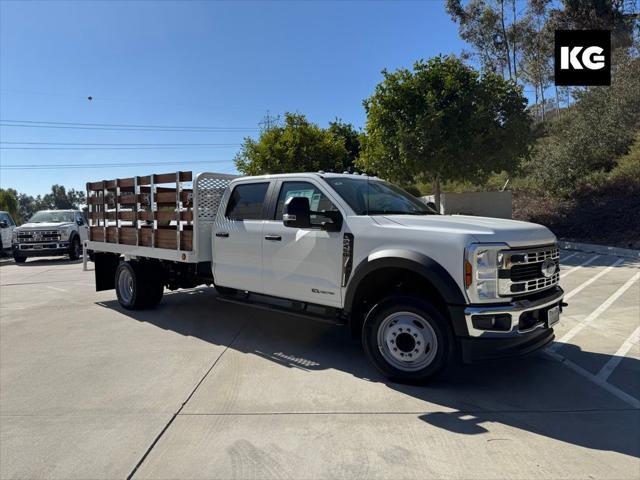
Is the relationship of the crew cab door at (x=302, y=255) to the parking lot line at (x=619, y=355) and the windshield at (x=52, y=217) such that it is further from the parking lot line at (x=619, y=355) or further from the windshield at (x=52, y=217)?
the windshield at (x=52, y=217)

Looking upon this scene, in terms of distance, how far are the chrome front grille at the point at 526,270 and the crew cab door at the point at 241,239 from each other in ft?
9.18

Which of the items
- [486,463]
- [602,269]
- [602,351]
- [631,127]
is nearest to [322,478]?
[486,463]

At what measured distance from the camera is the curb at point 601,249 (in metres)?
11.9

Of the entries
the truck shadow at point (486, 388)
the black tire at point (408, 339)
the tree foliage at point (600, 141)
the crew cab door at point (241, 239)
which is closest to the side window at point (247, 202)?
the crew cab door at point (241, 239)

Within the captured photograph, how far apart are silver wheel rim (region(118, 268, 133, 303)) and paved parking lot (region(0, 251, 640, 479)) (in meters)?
1.16

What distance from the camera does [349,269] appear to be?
15.5ft

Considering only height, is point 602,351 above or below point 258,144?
below

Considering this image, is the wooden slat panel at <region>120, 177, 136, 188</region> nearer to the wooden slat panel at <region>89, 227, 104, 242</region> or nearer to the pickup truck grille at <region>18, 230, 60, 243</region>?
the wooden slat panel at <region>89, 227, 104, 242</region>

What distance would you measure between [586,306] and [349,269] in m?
4.81

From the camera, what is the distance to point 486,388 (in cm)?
435

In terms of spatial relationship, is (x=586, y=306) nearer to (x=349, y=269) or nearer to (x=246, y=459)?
(x=349, y=269)

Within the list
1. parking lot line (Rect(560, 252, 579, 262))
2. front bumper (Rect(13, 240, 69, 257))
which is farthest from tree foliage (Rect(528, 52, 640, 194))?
front bumper (Rect(13, 240, 69, 257))

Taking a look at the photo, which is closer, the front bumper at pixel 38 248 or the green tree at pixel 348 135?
the front bumper at pixel 38 248

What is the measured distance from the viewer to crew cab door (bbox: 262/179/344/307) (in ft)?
16.0
